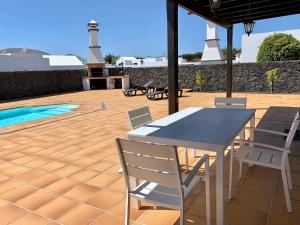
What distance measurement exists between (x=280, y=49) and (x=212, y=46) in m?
4.13

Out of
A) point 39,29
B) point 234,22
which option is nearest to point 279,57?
point 234,22

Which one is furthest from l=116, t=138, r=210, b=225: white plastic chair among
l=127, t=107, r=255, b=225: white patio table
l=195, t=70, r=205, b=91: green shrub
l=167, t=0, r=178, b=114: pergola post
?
l=195, t=70, r=205, b=91: green shrub

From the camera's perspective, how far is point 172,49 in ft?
12.3

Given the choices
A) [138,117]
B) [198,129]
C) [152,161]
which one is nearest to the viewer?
[152,161]

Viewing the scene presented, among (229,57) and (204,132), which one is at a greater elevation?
(229,57)

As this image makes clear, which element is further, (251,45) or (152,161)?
(251,45)

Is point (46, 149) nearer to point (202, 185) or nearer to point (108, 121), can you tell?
point (108, 121)

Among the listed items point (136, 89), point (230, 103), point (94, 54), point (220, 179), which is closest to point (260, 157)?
point (220, 179)

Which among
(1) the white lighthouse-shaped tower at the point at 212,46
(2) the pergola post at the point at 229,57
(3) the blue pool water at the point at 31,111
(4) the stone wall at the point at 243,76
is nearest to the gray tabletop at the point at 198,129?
(2) the pergola post at the point at 229,57

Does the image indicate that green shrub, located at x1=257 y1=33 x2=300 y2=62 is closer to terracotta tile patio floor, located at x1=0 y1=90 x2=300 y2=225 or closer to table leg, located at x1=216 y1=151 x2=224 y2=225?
terracotta tile patio floor, located at x1=0 y1=90 x2=300 y2=225

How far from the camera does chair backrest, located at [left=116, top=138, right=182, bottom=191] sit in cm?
157

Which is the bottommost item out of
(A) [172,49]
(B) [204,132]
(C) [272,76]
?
(B) [204,132]

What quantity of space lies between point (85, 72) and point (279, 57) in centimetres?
1274

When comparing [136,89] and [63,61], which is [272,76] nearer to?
[136,89]
